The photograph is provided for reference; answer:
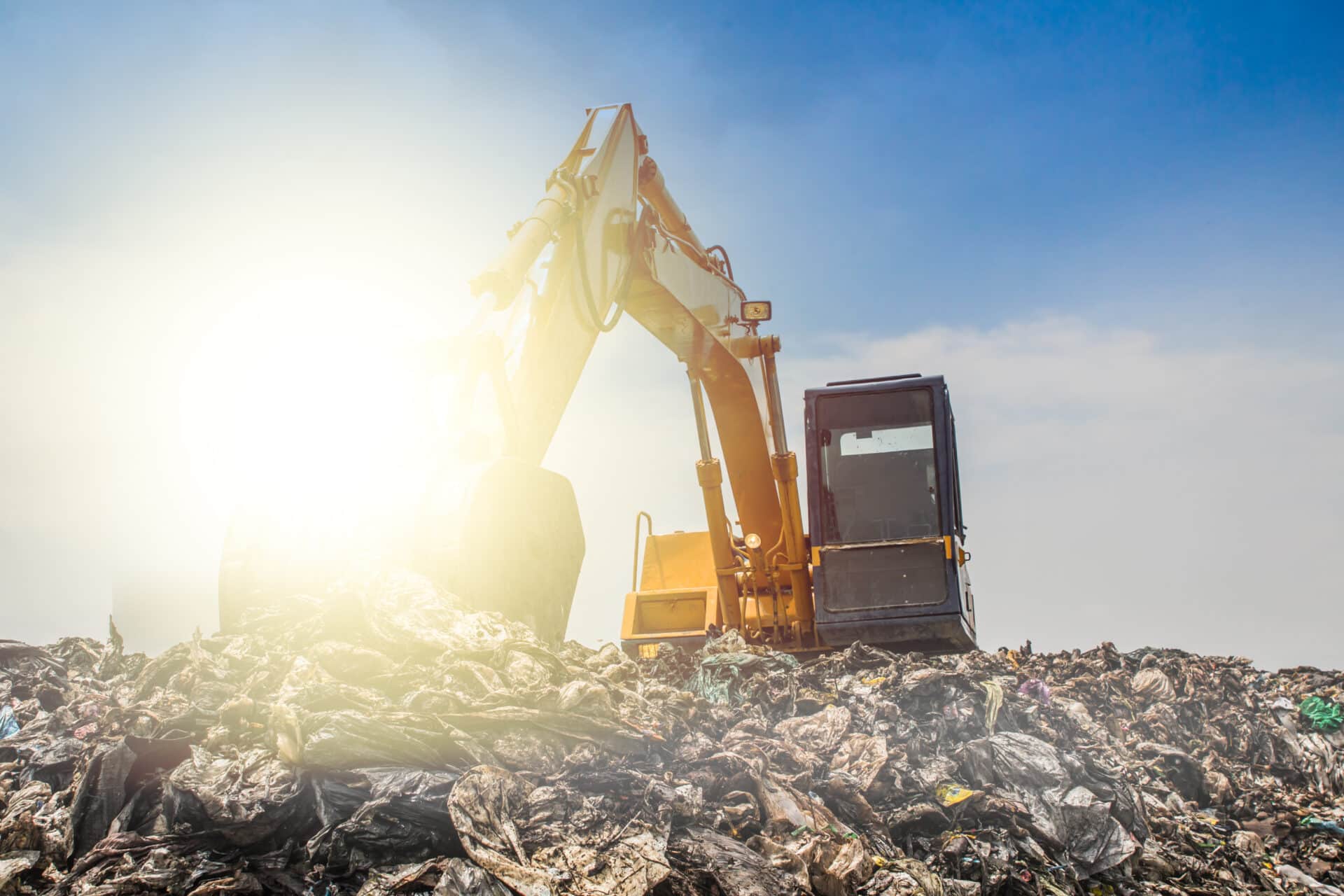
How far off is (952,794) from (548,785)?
1766 mm

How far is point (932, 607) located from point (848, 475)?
127 cm

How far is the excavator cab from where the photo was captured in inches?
283

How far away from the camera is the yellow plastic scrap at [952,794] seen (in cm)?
401

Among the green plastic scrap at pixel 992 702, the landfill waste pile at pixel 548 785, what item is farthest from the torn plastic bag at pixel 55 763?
the green plastic scrap at pixel 992 702

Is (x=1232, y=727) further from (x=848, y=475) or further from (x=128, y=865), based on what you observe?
(x=128, y=865)

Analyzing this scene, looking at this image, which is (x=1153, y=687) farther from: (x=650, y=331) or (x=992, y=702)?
(x=650, y=331)

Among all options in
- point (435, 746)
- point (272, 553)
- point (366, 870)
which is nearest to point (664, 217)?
point (272, 553)

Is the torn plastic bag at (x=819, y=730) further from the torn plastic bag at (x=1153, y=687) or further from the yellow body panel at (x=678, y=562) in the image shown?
the yellow body panel at (x=678, y=562)

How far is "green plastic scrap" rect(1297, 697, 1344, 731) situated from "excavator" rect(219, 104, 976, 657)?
221 centimetres

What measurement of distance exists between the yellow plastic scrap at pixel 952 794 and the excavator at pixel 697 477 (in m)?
1.88

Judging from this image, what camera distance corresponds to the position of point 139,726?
3691mm

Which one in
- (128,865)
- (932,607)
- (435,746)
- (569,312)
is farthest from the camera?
(932,607)

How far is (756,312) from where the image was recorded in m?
8.16

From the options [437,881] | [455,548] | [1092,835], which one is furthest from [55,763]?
[1092,835]
